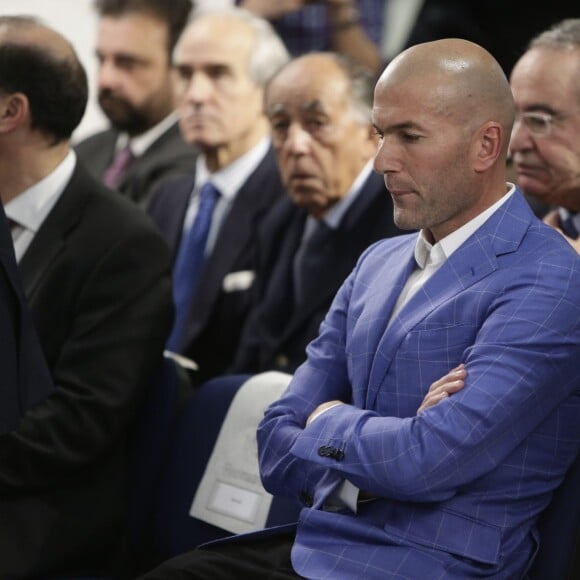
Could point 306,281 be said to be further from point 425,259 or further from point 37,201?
point 425,259

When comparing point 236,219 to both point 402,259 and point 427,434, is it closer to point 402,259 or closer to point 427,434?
point 402,259

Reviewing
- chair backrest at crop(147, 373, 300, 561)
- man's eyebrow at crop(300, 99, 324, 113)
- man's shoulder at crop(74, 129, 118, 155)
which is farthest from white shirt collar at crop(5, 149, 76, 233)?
man's shoulder at crop(74, 129, 118, 155)

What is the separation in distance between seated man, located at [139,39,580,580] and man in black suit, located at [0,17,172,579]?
0.43 meters

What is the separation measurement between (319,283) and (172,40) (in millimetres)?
1995

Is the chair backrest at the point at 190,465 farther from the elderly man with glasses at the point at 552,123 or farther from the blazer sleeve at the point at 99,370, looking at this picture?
the elderly man with glasses at the point at 552,123

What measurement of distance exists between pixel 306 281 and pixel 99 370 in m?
0.73

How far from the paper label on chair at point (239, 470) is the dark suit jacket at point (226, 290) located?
82cm

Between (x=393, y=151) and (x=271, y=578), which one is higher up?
(x=393, y=151)

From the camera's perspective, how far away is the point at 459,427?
6.24 ft

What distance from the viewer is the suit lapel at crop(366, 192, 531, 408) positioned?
81.0 inches

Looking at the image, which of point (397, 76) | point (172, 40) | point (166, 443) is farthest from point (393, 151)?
point (172, 40)

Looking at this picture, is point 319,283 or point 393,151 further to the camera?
point 319,283

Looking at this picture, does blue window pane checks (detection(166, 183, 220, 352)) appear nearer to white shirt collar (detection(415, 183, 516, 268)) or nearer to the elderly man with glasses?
the elderly man with glasses

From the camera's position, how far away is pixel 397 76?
2.09 meters
